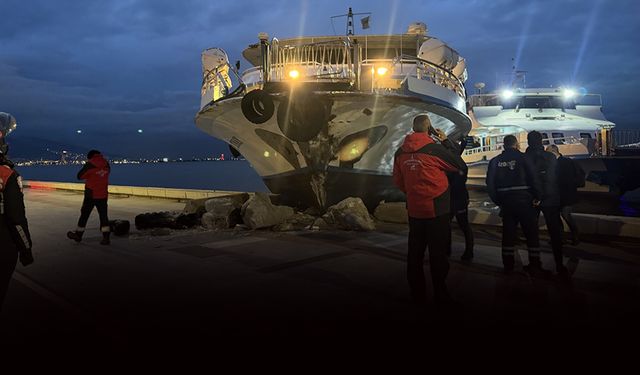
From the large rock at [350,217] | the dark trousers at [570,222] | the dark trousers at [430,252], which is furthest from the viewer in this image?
the large rock at [350,217]

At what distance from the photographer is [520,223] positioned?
4.64m

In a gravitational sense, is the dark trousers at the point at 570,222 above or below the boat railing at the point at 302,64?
below

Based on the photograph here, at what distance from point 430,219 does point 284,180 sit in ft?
22.3

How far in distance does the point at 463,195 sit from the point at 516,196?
0.99m

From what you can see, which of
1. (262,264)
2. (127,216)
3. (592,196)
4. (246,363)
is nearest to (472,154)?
(592,196)

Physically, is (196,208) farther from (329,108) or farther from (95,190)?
(329,108)

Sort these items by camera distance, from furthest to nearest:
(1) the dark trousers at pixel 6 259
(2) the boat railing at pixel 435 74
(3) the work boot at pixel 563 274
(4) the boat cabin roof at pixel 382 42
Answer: (4) the boat cabin roof at pixel 382 42, (2) the boat railing at pixel 435 74, (3) the work boot at pixel 563 274, (1) the dark trousers at pixel 6 259

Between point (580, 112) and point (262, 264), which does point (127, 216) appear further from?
point (580, 112)

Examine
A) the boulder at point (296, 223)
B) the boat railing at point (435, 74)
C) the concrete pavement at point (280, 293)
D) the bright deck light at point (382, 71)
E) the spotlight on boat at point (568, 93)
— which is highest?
the spotlight on boat at point (568, 93)

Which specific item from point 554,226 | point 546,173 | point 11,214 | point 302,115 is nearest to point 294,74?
point 302,115

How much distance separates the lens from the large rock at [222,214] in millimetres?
8453

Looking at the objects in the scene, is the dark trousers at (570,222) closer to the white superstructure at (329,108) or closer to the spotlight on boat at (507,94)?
the white superstructure at (329,108)

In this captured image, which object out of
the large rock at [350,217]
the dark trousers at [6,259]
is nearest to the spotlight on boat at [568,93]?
the large rock at [350,217]

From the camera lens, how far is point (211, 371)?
8.54 ft
